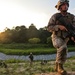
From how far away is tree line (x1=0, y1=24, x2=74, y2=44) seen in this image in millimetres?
65188

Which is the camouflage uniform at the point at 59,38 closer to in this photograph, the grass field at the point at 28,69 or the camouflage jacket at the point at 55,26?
the camouflage jacket at the point at 55,26

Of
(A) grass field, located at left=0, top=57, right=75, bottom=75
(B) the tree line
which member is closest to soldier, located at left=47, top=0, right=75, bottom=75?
(A) grass field, located at left=0, top=57, right=75, bottom=75

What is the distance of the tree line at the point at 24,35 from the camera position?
6519cm

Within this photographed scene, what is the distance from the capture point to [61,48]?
7.97 metres

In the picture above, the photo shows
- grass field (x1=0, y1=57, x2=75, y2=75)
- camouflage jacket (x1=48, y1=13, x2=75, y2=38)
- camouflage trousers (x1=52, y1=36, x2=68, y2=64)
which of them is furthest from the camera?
grass field (x1=0, y1=57, x2=75, y2=75)

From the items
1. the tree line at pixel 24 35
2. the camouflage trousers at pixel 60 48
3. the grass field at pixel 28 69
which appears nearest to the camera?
the camouflage trousers at pixel 60 48

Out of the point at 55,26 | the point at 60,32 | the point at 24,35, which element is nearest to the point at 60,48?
the point at 60,32

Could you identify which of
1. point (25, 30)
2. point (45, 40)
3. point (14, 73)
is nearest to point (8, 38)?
point (25, 30)

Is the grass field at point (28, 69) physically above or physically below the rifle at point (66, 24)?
below

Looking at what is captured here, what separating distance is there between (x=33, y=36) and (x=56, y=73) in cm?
5893

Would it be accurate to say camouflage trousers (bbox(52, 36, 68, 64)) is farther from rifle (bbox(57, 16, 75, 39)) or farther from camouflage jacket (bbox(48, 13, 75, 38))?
rifle (bbox(57, 16, 75, 39))

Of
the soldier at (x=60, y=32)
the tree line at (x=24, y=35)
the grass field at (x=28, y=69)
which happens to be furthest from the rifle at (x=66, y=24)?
→ the tree line at (x=24, y=35)

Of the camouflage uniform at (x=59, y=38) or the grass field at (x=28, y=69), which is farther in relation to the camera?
the grass field at (x=28, y=69)

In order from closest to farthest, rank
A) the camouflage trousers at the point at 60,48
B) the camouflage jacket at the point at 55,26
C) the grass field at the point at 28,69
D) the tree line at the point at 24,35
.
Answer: the camouflage trousers at the point at 60,48
the camouflage jacket at the point at 55,26
the grass field at the point at 28,69
the tree line at the point at 24,35
